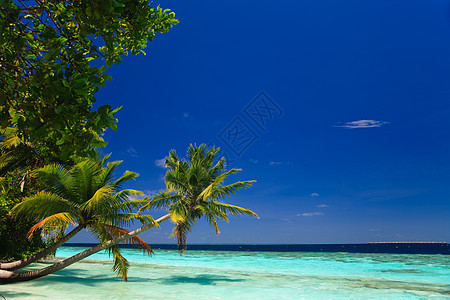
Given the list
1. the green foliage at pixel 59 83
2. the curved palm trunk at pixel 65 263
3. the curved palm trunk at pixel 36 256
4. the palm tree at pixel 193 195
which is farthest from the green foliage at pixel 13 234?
the green foliage at pixel 59 83

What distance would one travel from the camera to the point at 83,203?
9.95 metres

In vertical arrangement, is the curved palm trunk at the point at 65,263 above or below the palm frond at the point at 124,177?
below

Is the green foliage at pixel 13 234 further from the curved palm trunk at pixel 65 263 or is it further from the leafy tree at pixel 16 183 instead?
the curved palm trunk at pixel 65 263

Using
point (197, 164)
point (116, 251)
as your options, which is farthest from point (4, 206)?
point (197, 164)

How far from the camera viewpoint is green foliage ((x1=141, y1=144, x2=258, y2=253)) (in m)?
12.0

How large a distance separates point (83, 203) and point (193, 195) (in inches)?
166

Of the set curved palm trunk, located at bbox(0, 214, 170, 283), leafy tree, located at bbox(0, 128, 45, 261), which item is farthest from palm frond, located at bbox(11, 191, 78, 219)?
curved palm trunk, located at bbox(0, 214, 170, 283)

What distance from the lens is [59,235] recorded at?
1155 cm

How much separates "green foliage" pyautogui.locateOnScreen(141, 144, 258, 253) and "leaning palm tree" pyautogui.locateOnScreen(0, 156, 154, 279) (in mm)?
1433

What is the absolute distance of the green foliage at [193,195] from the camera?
12008 millimetres

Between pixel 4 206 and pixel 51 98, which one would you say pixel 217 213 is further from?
pixel 51 98

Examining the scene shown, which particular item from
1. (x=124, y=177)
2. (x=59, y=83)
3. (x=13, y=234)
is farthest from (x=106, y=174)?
(x=59, y=83)

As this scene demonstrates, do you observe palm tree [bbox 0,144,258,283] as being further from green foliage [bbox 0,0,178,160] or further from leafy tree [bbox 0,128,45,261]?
green foliage [bbox 0,0,178,160]

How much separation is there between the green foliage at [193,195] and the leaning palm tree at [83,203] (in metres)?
1.43
